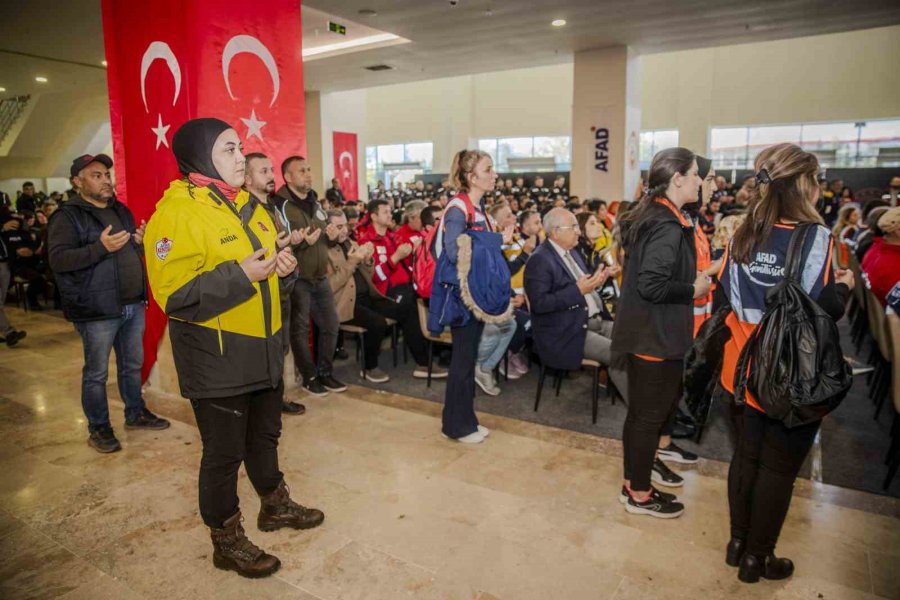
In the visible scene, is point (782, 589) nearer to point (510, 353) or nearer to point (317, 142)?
point (510, 353)

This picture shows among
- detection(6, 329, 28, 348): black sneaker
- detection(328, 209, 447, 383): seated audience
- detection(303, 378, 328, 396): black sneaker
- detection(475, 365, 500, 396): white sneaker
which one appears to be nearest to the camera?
detection(303, 378, 328, 396): black sneaker

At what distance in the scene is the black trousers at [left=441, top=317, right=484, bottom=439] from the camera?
3.38 m

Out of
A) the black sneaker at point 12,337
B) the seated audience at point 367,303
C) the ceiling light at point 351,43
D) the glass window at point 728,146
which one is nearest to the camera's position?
the seated audience at point 367,303

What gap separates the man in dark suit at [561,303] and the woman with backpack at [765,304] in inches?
63.0

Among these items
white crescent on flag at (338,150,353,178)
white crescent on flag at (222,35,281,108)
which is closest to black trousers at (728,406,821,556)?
white crescent on flag at (222,35,281,108)

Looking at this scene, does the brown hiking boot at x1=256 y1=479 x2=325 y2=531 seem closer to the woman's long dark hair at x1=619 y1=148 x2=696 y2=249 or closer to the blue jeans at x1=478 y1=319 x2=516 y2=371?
the woman's long dark hair at x1=619 y1=148 x2=696 y2=249

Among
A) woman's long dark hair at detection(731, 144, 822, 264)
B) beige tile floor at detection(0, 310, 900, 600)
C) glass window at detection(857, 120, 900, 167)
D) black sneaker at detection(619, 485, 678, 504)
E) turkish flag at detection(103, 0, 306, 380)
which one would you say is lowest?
beige tile floor at detection(0, 310, 900, 600)

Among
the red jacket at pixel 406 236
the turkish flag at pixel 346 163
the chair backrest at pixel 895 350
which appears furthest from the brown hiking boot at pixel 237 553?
the turkish flag at pixel 346 163

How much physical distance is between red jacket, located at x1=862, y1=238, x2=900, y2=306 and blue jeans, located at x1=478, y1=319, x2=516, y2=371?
255 centimetres

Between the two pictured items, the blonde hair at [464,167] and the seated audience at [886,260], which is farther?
the seated audience at [886,260]

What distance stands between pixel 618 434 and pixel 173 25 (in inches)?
152

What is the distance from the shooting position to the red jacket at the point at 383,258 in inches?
207

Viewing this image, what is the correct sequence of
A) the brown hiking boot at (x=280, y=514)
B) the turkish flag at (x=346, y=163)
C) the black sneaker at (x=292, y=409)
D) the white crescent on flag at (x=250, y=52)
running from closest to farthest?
1. the brown hiking boot at (x=280, y=514)
2. the white crescent on flag at (x=250, y=52)
3. the black sneaker at (x=292, y=409)
4. the turkish flag at (x=346, y=163)

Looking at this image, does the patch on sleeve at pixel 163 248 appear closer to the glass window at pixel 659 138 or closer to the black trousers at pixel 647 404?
the black trousers at pixel 647 404
